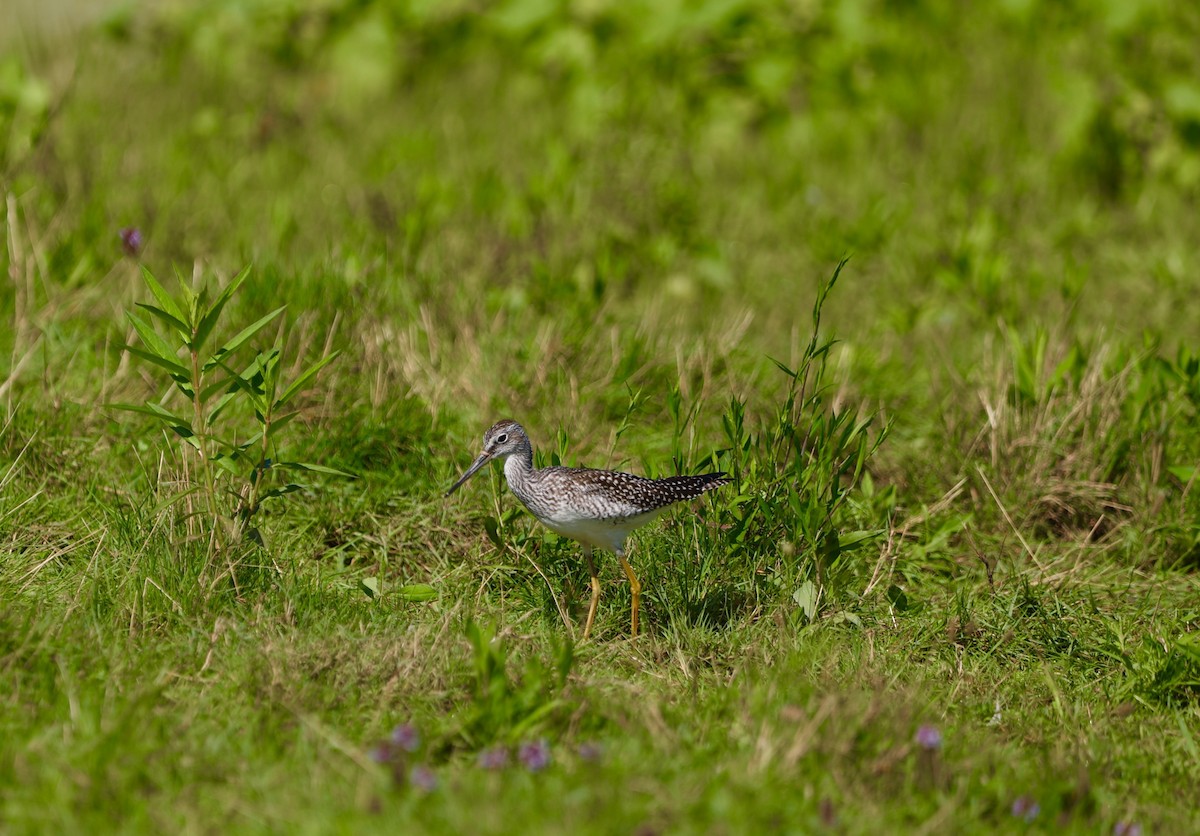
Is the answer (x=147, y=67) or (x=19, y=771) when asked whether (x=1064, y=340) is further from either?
(x=147, y=67)

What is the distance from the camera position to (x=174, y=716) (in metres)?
3.57

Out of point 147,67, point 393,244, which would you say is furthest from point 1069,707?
point 147,67

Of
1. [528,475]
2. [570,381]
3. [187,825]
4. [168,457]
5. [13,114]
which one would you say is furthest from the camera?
[13,114]

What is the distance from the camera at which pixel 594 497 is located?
4176mm

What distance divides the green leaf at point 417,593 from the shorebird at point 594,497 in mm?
360

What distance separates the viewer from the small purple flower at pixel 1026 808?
3.30 meters

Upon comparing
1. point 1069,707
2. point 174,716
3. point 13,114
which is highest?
point 13,114

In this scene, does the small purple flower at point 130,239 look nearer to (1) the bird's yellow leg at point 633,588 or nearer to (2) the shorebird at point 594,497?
(2) the shorebird at point 594,497

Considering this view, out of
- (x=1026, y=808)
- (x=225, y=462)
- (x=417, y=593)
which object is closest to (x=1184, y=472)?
(x=1026, y=808)

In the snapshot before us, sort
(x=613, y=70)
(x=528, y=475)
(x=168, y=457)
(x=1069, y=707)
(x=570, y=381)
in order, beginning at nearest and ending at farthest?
(x=1069, y=707) < (x=528, y=475) < (x=168, y=457) < (x=570, y=381) < (x=613, y=70)

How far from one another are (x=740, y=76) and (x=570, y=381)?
165 inches

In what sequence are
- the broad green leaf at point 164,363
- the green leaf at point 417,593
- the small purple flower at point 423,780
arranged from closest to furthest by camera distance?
1. the small purple flower at point 423,780
2. the broad green leaf at point 164,363
3. the green leaf at point 417,593

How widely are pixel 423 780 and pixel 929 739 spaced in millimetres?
1246

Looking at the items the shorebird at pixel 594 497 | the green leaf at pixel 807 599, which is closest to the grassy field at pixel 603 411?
the green leaf at pixel 807 599
